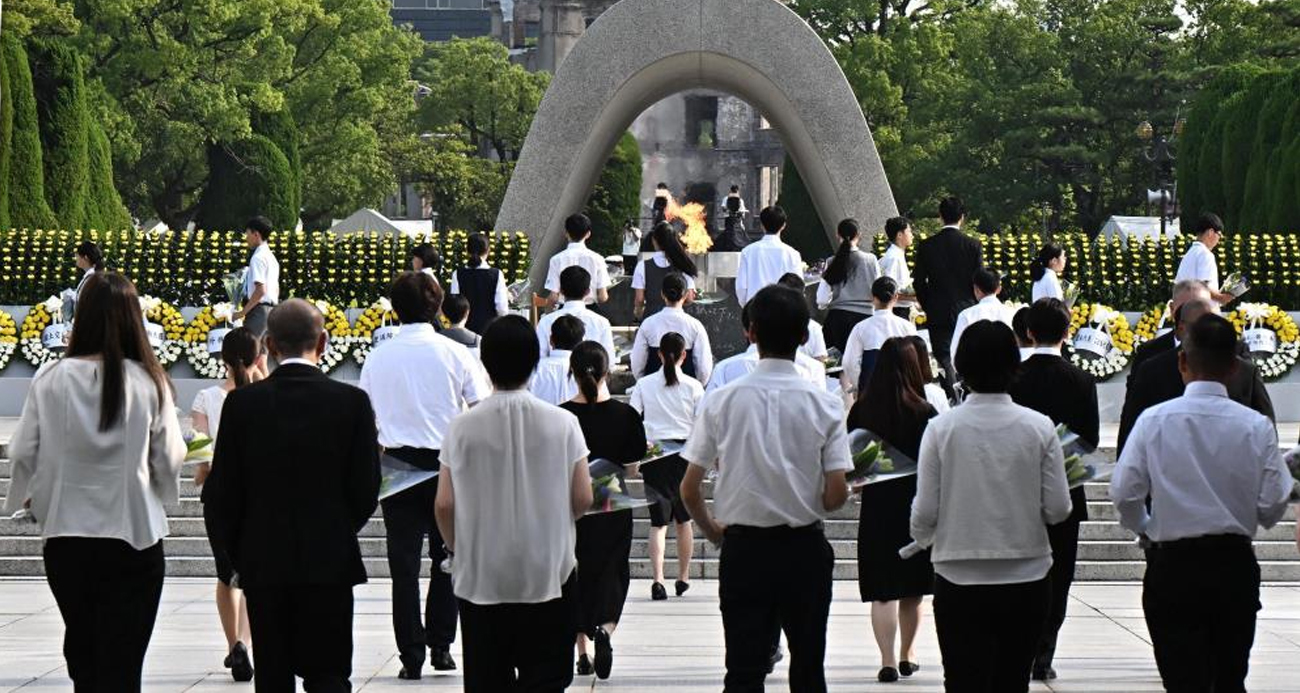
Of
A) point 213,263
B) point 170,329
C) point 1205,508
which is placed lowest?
point 170,329

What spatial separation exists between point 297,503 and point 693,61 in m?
15.4

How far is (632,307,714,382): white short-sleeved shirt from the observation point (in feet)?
42.6

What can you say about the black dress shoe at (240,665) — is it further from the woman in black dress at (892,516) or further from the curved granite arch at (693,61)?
the curved granite arch at (693,61)

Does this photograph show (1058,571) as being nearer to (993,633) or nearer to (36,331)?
(993,633)

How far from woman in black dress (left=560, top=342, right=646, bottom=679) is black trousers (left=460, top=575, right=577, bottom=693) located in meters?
2.40

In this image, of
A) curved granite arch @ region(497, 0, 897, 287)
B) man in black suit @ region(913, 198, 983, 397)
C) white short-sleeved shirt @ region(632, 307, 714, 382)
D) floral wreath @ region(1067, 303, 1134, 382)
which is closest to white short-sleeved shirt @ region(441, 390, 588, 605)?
white short-sleeved shirt @ region(632, 307, 714, 382)

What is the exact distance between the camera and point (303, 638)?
6758 millimetres

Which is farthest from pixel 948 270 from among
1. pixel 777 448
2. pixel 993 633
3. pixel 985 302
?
pixel 993 633

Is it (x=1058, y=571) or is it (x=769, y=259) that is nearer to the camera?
(x=1058, y=571)

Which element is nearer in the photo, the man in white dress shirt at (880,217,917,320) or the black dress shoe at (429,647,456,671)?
the black dress shoe at (429,647,456,671)

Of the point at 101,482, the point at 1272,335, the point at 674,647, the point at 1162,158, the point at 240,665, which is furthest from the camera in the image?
the point at 1162,158

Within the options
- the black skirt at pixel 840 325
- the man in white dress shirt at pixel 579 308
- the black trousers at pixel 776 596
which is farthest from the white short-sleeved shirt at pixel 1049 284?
the black trousers at pixel 776 596

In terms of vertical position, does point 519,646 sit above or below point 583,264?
below

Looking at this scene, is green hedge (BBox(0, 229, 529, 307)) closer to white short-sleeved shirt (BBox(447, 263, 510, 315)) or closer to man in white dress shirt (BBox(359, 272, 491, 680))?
white short-sleeved shirt (BBox(447, 263, 510, 315))
